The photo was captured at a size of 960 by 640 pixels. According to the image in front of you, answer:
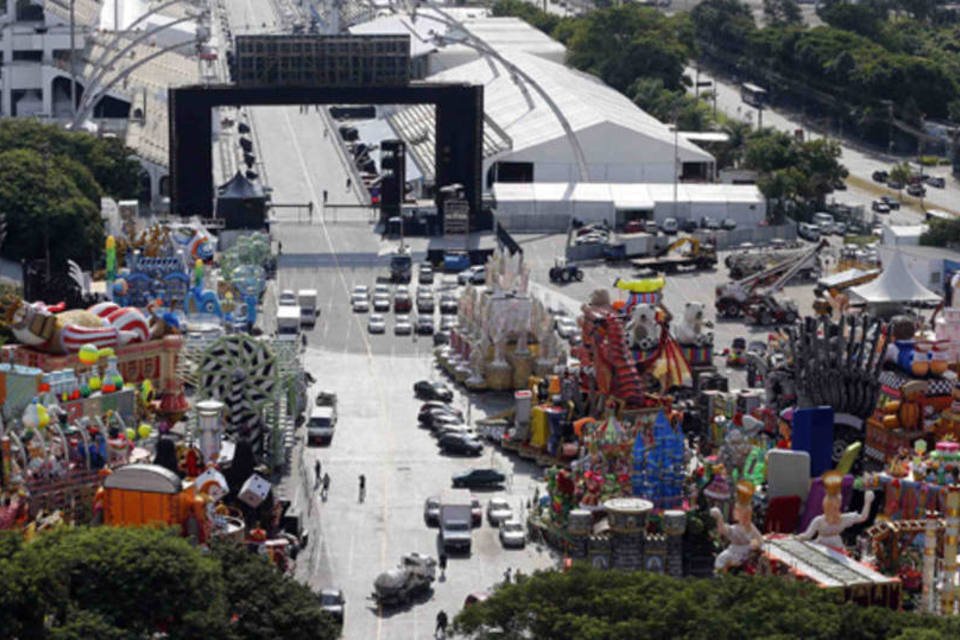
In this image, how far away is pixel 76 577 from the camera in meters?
82.9

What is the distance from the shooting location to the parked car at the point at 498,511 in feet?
352

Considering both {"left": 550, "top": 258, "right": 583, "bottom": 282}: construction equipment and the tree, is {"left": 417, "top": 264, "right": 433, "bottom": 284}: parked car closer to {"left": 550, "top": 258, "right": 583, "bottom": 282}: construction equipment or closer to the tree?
{"left": 550, "top": 258, "right": 583, "bottom": 282}: construction equipment

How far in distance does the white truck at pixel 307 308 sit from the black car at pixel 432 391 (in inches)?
663

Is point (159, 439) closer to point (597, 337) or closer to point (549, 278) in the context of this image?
point (597, 337)

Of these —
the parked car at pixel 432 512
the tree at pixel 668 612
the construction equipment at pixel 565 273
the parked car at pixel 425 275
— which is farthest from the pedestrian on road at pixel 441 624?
the construction equipment at pixel 565 273

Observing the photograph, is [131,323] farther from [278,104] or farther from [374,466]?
[278,104]

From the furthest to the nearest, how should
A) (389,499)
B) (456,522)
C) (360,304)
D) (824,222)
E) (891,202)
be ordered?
(891,202) → (824,222) → (360,304) → (389,499) → (456,522)

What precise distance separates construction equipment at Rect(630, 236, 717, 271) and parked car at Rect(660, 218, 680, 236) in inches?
238

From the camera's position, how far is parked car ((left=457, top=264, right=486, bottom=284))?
511 ft

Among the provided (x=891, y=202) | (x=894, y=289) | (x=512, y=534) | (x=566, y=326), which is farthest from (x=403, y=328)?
(x=891, y=202)

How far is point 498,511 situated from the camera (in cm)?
10775

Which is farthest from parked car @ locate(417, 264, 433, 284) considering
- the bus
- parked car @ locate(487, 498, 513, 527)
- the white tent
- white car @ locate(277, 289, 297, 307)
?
parked car @ locate(487, 498, 513, 527)

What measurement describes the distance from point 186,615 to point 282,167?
118498 millimetres

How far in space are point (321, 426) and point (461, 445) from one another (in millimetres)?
6296
